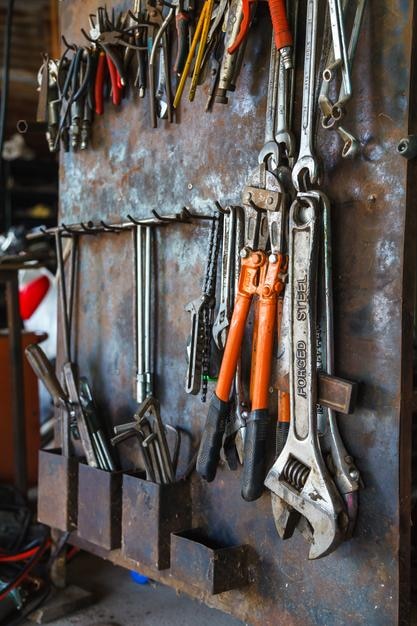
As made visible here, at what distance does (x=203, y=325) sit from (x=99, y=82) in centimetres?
79

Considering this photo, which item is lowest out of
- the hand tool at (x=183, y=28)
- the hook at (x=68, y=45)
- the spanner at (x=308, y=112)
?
the spanner at (x=308, y=112)

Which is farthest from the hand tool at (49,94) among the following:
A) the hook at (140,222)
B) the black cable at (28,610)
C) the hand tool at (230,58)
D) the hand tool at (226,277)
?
the black cable at (28,610)

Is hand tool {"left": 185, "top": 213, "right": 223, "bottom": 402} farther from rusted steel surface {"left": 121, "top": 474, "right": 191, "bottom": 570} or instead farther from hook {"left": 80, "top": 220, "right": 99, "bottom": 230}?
hook {"left": 80, "top": 220, "right": 99, "bottom": 230}

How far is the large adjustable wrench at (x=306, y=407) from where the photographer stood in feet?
4.25

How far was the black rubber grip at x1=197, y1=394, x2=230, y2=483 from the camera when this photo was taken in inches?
56.9

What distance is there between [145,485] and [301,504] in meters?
0.47

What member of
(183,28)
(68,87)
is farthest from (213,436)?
(68,87)

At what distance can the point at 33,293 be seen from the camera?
3326 mm

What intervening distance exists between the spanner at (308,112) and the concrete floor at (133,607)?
48.3 inches

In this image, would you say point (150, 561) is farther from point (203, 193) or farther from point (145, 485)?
point (203, 193)

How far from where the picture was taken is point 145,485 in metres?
1.65

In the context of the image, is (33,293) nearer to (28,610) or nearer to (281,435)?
(28,610)

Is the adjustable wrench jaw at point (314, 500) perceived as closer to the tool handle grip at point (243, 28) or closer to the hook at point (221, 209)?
the hook at point (221, 209)

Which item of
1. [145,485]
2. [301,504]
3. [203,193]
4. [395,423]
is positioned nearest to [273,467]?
[301,504]
